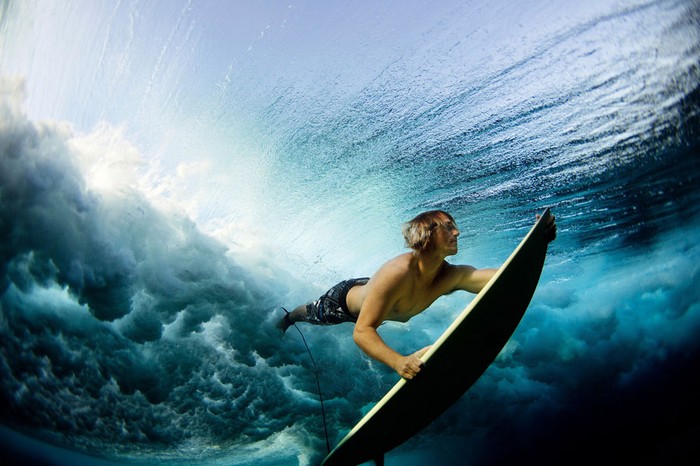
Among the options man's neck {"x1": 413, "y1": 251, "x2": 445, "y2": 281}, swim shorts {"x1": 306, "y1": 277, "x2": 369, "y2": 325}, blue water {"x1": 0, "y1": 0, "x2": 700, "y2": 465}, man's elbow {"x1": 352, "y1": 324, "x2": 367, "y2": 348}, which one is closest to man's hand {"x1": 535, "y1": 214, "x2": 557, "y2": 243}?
man's neck {"x1": 413, "y1": 251, "x2": 445, "y2": 281}

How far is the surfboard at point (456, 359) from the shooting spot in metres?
2.14

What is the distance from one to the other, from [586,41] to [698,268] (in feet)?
64.9

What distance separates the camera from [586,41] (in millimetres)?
4934

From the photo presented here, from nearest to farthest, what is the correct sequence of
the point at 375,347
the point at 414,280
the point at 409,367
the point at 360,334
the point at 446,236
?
the point at 409,367, the point at 375,347, the point at 360,334, the point at 446,236, the point at 414,280

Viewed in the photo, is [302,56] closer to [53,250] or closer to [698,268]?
[53,250]

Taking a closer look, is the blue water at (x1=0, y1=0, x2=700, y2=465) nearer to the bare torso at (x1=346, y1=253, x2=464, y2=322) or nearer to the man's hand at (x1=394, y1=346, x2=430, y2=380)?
the bare torso at (x1=346, y1=253, x2=464, y2=322)

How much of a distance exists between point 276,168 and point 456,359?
17.8 ft

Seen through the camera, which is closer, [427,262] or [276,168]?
[427,262]

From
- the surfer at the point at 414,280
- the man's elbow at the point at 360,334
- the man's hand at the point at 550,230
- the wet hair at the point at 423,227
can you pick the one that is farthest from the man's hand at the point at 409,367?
the man's hand at the point at 550,230

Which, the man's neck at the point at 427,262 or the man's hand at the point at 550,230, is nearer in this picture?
the man's hand at the point at 550,230

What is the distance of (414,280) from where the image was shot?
3002 mm

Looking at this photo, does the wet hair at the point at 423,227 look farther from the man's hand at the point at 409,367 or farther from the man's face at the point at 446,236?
the man's hand at the point at 409,367

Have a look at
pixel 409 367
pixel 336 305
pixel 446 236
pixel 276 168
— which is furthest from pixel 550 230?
pixel 276 168

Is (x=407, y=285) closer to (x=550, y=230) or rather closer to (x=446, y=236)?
(x=446, y=236)
